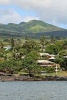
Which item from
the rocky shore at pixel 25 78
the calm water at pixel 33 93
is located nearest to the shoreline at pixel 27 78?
the rocky shore at pixel 25 78

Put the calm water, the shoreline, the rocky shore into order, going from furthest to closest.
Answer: the shoreline → the rocky shore → the calm water

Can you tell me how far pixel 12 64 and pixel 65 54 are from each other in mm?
47274

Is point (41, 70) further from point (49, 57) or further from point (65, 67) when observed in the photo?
point (49, 57)

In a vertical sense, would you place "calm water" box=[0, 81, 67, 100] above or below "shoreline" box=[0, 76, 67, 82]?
above

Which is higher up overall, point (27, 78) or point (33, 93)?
point (33, 93)

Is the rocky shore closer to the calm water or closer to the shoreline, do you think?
the shoreline

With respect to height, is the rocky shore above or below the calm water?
below

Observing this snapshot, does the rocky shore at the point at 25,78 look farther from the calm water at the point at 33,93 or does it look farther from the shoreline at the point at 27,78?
the calm water at the point at 33,93

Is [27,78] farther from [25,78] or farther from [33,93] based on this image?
[33,93]

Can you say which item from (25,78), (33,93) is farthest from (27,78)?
(33,93)

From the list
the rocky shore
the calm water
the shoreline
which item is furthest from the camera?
the shoreline

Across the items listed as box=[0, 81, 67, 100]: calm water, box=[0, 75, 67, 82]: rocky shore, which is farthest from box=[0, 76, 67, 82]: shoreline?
box=[0, 81, 67, 100]: calm water

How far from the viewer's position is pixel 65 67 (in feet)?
566

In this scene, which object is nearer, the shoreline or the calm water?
the calm water
